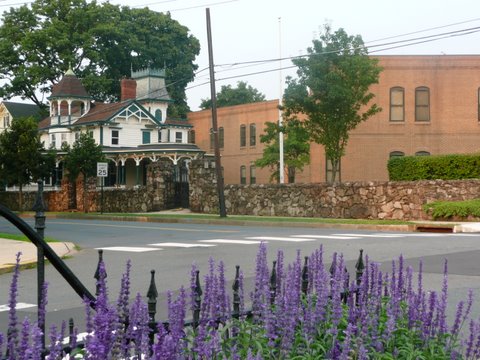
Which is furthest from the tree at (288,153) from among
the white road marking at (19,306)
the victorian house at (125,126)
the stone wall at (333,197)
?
the white road marking at (19,306)

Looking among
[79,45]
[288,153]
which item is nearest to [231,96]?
[79,45]

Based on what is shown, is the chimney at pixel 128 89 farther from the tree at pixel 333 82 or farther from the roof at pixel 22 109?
the tree at pixel 333 82

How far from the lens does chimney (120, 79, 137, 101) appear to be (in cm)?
6171

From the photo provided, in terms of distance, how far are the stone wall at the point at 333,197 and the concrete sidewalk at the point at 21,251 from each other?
54.4ft

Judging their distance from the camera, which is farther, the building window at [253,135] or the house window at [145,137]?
the house window at [145,137]

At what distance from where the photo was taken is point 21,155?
4472cm

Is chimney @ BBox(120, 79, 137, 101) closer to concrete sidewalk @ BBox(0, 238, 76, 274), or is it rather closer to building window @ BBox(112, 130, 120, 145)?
building window @ BBox(112, 130, 120, 145)

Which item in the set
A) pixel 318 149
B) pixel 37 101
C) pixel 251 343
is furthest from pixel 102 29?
pixel 251 343

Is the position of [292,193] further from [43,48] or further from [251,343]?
[43,48]

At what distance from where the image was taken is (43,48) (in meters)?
68.4

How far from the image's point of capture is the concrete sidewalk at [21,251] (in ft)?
42.7

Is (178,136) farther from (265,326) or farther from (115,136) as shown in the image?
(265,326)

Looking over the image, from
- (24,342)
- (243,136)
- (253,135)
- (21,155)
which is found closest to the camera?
(24,342)

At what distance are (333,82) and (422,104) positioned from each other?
40.3ft
